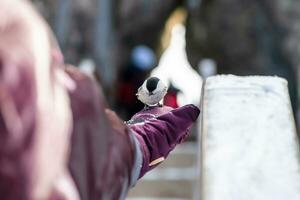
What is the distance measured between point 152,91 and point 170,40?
5316 mm

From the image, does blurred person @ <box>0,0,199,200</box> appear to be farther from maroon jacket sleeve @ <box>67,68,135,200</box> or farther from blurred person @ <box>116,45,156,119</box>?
blurred person @ <box>116,45,156,119</box>

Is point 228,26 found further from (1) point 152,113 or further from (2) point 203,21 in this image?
(1) point 152,113

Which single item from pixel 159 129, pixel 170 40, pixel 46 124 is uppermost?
pixel 46 124

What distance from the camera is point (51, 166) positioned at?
1.86 feet

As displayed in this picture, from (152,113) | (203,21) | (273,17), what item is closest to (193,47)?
(203,21)

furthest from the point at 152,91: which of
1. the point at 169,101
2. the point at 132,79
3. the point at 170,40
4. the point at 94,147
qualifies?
the point at 170,40

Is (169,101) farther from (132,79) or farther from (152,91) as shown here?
(132,79)

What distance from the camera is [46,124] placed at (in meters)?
0.56

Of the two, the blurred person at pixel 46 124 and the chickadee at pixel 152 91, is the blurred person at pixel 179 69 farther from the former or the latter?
the blurred person at pixel 46 124

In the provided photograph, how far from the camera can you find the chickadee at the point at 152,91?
0.82m

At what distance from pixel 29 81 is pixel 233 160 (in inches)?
8.6

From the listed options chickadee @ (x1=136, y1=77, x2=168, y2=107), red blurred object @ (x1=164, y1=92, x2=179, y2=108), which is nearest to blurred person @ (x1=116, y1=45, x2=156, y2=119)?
red blurred object @ (x1=164, y1=92, x2=179, y2=108)

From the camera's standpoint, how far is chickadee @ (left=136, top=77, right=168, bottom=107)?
2.68 feet

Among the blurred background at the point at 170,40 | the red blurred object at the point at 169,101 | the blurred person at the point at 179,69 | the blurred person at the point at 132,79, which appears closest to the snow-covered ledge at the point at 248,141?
the red blurred object at the point at 169,101
